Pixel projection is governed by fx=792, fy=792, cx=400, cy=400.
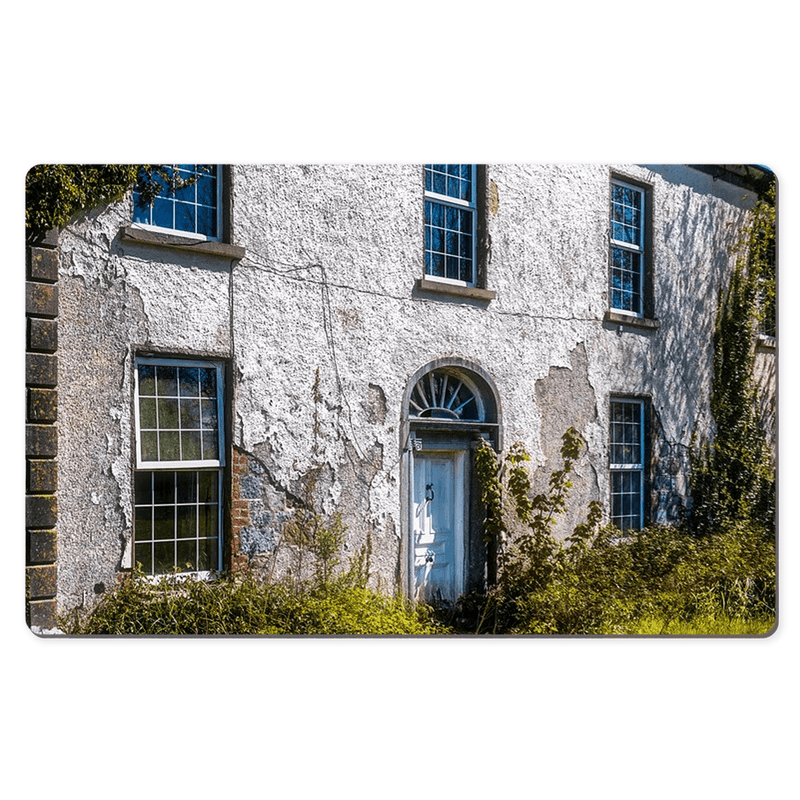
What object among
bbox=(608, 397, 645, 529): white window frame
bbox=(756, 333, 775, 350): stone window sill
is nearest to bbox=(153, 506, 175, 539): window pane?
bbox=(608, 397, 645, 529): white window frame

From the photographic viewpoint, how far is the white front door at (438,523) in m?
4.23

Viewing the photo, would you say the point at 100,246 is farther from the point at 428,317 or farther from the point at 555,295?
the point at 555,295

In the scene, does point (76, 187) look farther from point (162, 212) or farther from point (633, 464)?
point (633, 464)

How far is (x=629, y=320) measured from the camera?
447 cm

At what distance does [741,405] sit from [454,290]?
166cm

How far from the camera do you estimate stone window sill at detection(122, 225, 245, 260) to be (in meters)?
3.89

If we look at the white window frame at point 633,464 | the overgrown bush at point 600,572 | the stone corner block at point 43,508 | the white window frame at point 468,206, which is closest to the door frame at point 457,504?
the overgrown bush at point 600,572

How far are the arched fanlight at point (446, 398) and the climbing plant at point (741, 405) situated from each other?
4.07 ft

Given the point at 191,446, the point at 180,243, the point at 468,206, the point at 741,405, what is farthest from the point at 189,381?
the point at 741,405

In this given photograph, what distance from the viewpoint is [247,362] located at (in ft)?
13.4

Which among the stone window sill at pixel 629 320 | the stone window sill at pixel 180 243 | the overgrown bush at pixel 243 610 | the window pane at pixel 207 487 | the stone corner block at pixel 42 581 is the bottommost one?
the overgrown bush at pixel 243 610

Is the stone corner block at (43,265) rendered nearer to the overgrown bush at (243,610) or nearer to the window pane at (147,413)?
the window pane at (147,413)

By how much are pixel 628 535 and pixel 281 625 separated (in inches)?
74.8

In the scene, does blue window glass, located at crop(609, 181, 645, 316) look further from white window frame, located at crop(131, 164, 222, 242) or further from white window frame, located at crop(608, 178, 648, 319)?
white window frame, located at crop(131, 164, 222, 242)
